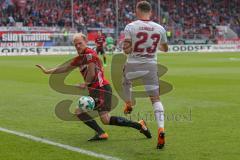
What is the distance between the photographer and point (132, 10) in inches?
2068

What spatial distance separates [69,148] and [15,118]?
3.19 meters

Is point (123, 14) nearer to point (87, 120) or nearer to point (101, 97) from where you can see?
point (87, 120)

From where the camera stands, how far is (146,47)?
8.01 m

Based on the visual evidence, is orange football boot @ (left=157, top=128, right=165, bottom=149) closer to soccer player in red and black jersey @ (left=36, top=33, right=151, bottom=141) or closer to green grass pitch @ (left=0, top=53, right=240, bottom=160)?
green grass pitch @ (left=0, top=53, right=240, bottom=160)

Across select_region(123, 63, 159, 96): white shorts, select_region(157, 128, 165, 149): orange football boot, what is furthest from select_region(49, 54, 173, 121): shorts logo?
select_region(157, 128, 165, 149): orange football boot

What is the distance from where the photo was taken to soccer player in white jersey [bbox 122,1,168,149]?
25.9ft

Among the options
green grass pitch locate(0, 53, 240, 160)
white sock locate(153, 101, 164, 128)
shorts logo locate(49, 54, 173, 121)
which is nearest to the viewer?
green grass pitch locate(0, 53, 240, 160)

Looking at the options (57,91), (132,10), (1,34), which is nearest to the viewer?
(57,91)

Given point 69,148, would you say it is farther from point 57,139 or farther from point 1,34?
point 1,34

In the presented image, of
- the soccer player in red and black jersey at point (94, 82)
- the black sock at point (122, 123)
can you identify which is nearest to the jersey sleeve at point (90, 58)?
the soccer player in red and black jersey at point (94, 82)

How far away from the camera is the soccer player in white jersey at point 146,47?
789cm

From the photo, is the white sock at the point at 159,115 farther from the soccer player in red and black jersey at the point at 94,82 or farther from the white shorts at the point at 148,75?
the soccer player in red and black jersey at the point at 94,82

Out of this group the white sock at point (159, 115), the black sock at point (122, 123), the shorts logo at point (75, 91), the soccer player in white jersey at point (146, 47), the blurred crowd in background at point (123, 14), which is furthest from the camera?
the blurred crowd in background at point (123, 14)

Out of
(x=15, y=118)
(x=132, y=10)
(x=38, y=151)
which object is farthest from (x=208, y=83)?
(x=132, y=10)
